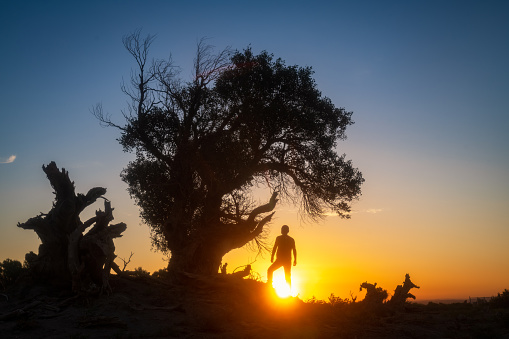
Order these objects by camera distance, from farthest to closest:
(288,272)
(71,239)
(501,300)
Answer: (501,300)
(288,272)
(71,239)

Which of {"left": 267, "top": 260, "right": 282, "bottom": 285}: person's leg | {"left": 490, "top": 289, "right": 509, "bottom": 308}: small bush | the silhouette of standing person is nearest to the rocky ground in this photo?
{"left": 267, "top": 260, "right": 282, "bottom": 285}: person's leg

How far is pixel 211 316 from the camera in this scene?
1366 centimetres

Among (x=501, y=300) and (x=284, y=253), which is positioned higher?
(x=284, y=253)

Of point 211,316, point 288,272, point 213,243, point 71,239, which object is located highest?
point 213,243

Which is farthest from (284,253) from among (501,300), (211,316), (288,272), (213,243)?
(501,300)

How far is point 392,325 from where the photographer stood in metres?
15.2

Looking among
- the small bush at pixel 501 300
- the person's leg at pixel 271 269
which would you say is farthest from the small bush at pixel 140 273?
the small bush at pixel 501 300

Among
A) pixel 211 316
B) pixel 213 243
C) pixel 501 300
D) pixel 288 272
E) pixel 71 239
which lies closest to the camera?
pixel 211 316

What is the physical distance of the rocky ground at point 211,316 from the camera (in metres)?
12.6

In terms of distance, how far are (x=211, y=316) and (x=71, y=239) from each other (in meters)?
7.19

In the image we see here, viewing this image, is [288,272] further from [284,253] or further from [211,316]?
[211,316]

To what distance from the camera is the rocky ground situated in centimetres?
1257

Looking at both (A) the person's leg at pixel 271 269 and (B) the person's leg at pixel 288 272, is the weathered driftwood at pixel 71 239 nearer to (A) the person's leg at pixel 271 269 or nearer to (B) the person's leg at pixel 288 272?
(A) the person's leg at pixel 271 269

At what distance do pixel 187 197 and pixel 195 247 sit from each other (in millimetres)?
2823
